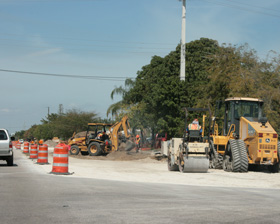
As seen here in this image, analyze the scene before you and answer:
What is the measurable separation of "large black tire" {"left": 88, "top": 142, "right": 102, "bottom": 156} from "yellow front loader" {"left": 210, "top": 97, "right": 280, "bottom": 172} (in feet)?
45.7

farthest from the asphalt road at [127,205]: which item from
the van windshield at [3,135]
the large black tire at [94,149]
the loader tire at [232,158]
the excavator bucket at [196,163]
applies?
the large black tire at [94,149]

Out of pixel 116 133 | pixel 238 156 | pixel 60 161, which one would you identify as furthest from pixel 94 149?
pixel 60 161

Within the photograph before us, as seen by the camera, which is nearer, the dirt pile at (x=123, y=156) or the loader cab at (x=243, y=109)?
the loader cab at (x=243, y=109)

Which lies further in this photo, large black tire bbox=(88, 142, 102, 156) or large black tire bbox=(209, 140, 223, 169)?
large black tire bbox=(88, 142, 102, 156)

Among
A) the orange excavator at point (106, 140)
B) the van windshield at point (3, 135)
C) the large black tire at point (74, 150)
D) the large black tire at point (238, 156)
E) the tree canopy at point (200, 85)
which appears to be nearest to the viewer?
the large black tire at point (238, 156)

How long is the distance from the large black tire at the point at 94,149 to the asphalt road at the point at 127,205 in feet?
71.4

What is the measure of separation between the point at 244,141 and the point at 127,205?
13.2 metres

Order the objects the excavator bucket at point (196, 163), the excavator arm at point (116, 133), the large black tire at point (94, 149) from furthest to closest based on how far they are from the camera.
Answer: the large black tire at point (94, 149) < the excavator arm at point (116, 133) < the excavator bucket at point (196, 163)

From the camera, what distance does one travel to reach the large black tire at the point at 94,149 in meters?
35.1

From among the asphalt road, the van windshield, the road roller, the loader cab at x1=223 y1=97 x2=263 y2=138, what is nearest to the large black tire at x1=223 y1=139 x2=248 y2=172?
the loader cab at x1=223 y1=97 x2=263 y2=138

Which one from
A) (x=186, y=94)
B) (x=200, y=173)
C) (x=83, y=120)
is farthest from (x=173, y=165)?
(x=83, y=120)

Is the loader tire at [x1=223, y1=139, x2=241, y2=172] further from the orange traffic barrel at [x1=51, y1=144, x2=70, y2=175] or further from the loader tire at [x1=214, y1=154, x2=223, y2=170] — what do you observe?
the orange traffic barrel at [x1=51, y1=144, x2=70, y2=175]

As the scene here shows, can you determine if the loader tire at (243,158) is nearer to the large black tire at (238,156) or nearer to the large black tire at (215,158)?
the large black tire at (238,156)

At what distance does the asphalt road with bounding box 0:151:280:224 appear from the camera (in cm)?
789
